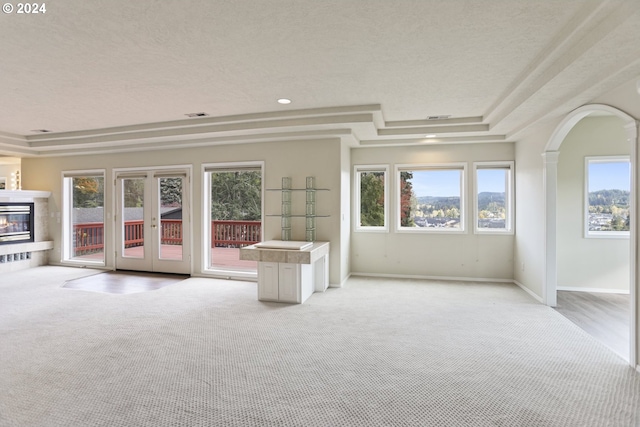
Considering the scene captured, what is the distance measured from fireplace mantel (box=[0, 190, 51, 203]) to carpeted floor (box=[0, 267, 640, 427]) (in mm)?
3088

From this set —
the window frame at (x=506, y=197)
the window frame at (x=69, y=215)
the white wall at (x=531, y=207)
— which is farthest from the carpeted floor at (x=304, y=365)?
the window frame at (x=69, y=215)

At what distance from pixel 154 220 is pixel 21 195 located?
2.95 m

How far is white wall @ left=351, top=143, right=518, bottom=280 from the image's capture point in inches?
226

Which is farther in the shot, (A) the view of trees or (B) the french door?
(B) the french door

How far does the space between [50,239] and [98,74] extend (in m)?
5.75

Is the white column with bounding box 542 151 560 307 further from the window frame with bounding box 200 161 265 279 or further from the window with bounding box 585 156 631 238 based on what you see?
the window frame with bounding box 200 161 265 279

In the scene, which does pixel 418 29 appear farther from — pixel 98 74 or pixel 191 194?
pixel 191 194

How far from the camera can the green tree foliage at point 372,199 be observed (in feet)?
20.4

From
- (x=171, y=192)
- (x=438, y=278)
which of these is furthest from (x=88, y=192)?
(x=438, y=278)

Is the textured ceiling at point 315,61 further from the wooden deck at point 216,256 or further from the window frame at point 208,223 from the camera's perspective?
the wooden deck at point 216,256

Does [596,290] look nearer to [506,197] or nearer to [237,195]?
[506,197]

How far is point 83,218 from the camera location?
7.30m

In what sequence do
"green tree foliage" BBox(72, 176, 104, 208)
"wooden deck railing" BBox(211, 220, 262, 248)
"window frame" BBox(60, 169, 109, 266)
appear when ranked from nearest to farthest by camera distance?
"window frame" BBox(60, 169, 109, 266)
"green tree foliage" BBox(72, 176, 104, 208)
"wooden deck railing" BBox(211, 220, 262, 248)

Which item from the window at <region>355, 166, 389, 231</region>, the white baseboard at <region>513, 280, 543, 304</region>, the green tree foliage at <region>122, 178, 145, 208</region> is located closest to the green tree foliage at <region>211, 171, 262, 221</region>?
the green tree foliage at <region>122, 178, 145, 208</region>
